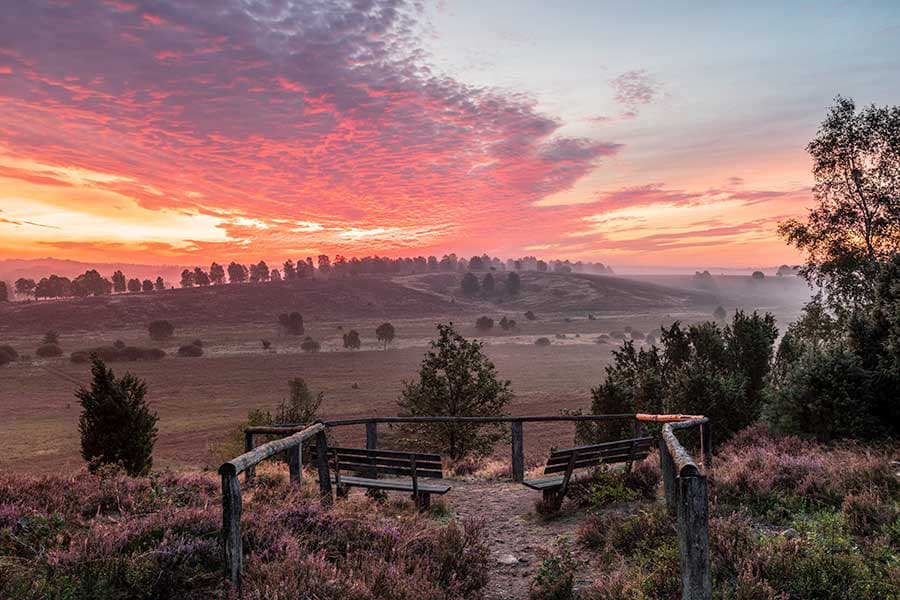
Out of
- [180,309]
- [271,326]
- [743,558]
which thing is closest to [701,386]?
[743,558]

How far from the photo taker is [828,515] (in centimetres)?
558

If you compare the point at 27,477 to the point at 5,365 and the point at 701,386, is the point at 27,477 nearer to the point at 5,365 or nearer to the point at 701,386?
the point at 701,386

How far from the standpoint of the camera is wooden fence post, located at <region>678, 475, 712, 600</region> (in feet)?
12.5

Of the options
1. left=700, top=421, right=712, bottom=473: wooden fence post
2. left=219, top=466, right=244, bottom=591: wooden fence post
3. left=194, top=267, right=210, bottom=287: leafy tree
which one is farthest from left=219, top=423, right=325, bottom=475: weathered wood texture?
left=194, top=267, right=210, bottom=287: leafy tree

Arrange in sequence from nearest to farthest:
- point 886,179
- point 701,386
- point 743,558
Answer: point 743,558
point 701,386
point 886,179

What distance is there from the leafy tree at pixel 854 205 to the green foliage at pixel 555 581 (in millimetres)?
20198

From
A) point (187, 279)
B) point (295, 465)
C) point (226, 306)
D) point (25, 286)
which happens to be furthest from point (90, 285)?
point (295, 465)

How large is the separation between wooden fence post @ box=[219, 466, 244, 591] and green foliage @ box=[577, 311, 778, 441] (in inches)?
590

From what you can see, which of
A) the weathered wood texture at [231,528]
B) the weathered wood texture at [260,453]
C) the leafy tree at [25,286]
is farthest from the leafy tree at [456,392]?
the leafy tree at [25,286]

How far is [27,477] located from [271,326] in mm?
135412

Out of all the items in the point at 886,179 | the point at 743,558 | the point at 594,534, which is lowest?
the point at 594,534

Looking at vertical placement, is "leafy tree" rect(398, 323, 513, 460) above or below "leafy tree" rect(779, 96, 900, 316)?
below

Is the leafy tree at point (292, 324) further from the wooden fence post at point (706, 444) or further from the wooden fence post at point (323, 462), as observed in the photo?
the wooden fence post at point (706, 444)

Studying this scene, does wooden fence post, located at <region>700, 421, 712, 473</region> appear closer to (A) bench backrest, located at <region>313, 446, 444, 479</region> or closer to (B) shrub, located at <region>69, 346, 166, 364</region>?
(A) bench backrest, located at <region>313, 446, 444, 479</region>
